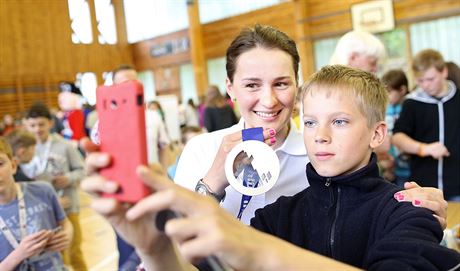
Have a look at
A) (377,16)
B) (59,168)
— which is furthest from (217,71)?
(59,168)

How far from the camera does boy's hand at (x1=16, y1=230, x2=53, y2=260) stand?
1.85 metres

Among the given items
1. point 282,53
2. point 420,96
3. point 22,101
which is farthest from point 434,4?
point 22,101

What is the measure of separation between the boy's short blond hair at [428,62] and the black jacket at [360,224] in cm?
195

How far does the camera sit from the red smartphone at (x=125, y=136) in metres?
0.54

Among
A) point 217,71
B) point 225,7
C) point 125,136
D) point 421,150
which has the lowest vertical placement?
point 421,150

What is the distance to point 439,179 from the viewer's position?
8.98 ft

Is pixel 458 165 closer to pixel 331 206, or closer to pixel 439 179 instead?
pixel 439 179

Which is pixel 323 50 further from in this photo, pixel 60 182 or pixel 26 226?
pixel 26 226

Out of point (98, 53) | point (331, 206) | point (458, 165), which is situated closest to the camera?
point (331, 206)

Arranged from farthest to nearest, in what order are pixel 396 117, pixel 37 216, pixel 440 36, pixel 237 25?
1. pixel 237 25
2. pixel 440 36
3. pixel 396 117
4. pixel 37 216

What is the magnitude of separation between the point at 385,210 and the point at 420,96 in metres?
2.12

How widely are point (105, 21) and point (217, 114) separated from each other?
179 inches

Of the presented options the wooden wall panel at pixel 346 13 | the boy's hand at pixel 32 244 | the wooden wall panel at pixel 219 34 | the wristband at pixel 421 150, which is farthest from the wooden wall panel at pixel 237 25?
the boy's hand at pixel 32 244

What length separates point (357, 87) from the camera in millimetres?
980
